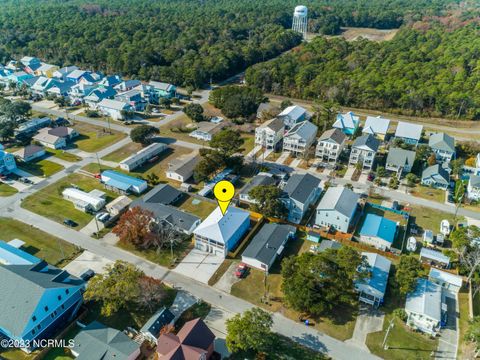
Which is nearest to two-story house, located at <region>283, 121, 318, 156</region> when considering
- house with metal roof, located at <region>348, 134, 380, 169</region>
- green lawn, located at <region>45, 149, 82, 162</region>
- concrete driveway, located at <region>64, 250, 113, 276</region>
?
house with metal roof, located at <region>348, 134, 380, 169</region>

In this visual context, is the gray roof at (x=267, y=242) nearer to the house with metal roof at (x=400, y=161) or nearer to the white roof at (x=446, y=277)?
the white roof at (x=446, y=277)

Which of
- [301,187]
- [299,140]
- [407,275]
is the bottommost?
[407,275]

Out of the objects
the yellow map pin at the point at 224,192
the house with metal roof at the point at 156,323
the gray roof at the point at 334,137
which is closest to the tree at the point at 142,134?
the yellow map pin at the point at 224,192

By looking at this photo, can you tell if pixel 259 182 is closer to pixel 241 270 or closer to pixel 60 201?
pixel 241 270

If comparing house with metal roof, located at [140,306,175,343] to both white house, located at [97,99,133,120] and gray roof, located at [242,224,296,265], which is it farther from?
white house, located at [97,99,133,120]

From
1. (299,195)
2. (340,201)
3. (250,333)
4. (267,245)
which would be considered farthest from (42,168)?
(340,201)

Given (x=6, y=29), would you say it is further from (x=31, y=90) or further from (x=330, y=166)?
(x=330, y=166)
